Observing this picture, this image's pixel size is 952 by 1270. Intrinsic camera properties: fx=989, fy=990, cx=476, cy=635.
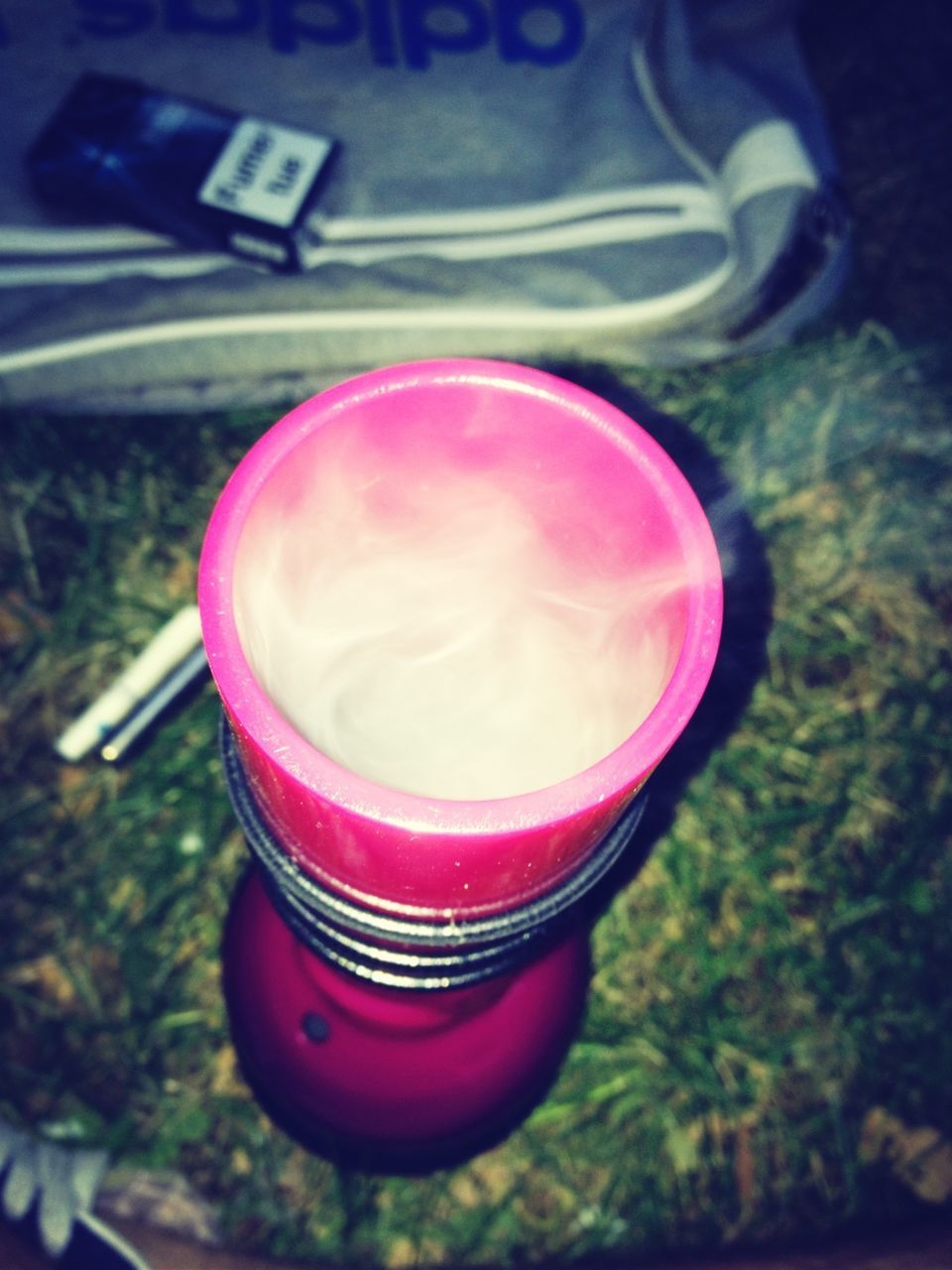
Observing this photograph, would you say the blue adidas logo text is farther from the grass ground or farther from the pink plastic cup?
the pink plastic cup

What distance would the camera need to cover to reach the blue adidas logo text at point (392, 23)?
1.65 m

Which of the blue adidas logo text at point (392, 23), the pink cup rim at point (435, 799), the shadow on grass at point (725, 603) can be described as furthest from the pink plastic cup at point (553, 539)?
the blue adidas logo text at point (392, 23)

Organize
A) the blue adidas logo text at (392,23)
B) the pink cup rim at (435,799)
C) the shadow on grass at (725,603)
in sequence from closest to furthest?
the pink cup rim at (435,799), the shadow on grass at (725,603), the blue adidas logo text at (392,23)

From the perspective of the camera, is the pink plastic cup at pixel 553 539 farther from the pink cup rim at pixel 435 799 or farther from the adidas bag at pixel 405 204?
the adidas bag at pixel 405 204

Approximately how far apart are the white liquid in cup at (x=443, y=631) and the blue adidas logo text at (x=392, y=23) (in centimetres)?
125

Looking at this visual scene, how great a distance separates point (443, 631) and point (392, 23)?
136 centimetres

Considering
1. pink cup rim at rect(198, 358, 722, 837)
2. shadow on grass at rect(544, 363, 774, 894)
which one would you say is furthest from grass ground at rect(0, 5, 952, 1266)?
pink cup rim at rect(198, 358, 722, 837)

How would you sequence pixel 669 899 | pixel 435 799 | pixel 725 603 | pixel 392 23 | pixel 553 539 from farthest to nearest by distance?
1. pixel 392 23
2. pixel 725 603
3. pixel 669 899
4. pixel 553 539
5. pixel 435 799

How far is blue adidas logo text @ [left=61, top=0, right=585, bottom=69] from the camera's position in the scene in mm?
1650

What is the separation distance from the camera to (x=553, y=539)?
73 centimetres

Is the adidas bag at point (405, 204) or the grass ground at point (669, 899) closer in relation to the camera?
the grass ground at point (669, 899)

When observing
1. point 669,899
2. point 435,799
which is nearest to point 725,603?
point 669,899

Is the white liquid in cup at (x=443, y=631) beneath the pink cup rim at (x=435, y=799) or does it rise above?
beneath

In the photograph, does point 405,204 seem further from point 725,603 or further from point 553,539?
point 553,539
